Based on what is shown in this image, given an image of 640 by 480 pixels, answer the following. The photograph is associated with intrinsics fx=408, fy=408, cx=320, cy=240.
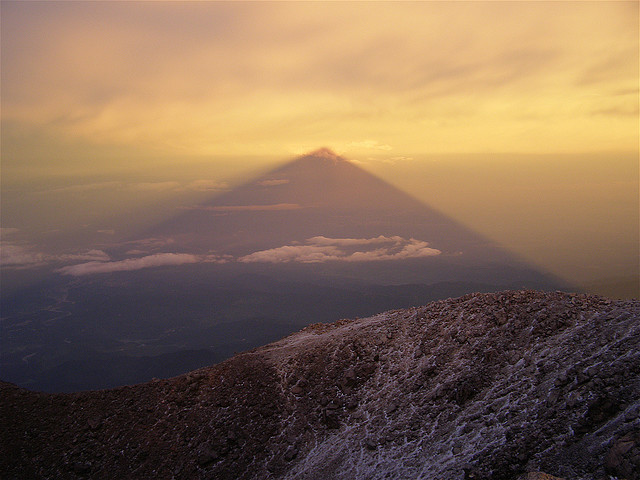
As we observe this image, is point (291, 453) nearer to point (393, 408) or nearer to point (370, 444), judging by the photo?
point (370, 444)

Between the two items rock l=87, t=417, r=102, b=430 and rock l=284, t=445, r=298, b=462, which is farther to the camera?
rock l=87, t=417, r=102, b=430

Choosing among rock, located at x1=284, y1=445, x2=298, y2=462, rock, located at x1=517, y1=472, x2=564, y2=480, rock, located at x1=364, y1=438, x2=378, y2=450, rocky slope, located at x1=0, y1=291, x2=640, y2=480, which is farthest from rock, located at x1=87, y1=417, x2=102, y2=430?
rock, located at x1=517, y1=472, x2=564, y2=480

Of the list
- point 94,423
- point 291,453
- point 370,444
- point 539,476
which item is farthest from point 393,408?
point 94,423

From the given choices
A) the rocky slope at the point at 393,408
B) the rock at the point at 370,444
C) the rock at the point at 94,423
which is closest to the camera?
the rocky slope at the point at 393,408

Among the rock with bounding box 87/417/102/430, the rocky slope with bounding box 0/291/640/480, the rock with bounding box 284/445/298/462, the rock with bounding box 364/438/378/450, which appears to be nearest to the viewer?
the rocky slope with bounding box 0/291/640/480

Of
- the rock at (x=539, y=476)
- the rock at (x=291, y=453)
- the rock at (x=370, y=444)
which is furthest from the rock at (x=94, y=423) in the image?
the rock at (x=539, y=476)

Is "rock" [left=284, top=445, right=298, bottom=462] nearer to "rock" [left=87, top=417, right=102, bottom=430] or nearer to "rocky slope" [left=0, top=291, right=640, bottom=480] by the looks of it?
"rocky slope" [left=0, top=291, right=640, bottom=480]

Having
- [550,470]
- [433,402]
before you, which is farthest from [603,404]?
[433,402]

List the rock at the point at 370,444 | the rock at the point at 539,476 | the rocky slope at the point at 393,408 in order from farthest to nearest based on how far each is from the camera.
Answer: the rock at the point at 370,444, the rocky slope at the point at 393,408, the rock at the point at 539,476

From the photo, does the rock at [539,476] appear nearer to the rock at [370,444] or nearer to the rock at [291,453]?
the rock at [370,444]
